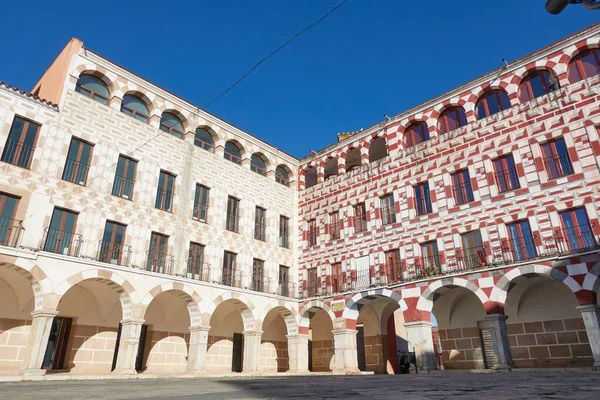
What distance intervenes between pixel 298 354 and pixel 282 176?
10332mm

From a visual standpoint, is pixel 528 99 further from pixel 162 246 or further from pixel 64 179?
pixel 64 179

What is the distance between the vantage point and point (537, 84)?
54.5ft

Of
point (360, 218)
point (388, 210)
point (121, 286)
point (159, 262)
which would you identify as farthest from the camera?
point (360, 218)

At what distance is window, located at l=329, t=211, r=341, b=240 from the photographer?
21391 mm

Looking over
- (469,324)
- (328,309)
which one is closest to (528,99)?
(469,324)

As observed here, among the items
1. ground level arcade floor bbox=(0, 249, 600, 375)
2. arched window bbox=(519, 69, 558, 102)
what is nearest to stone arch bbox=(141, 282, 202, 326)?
ground level arcade floor bbox=(0, 249, 600, 375)

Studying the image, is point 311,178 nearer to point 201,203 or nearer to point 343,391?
point 201,203

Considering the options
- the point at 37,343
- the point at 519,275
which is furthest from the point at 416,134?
the point at 37,343

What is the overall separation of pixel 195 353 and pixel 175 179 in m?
7.66

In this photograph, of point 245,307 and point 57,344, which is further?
point 245,307

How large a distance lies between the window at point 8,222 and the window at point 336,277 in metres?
13.7

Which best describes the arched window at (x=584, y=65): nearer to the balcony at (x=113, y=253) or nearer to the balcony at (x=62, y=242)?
the balcony at (x=113, y=253)

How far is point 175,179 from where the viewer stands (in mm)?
18234

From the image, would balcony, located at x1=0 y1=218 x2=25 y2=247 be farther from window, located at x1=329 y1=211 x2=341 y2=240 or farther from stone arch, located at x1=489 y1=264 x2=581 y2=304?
stone arch, located at x1=489 y1=264 x2=581 y2=304
